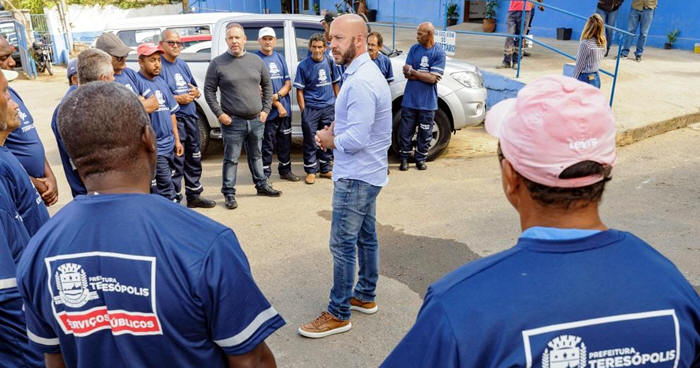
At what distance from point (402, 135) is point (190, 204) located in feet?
9.55

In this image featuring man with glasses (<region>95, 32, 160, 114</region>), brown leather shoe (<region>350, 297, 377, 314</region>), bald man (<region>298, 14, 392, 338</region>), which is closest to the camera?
bald man (<region>298, 14, 392, 338</region>)

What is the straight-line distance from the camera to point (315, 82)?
22.8ft

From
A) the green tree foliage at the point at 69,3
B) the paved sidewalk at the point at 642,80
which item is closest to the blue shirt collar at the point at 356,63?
the paved sidewalk at the point at 642,80

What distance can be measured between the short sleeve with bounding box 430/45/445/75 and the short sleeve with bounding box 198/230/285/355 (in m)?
5.84

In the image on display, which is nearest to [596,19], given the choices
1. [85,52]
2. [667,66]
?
[667,66]

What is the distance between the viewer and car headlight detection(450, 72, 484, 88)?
25.5ft

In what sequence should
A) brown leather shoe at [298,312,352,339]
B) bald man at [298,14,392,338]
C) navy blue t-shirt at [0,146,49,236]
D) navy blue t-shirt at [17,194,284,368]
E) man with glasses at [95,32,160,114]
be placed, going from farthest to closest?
man with glasses at [95,32,160,114] → brown leather shoe at [298,312,352,339] → bald man at [298,14,392,338] → navy blue t-shirt at [0,146,49,236] → navy blue t-shirt at [17,194,284,368]

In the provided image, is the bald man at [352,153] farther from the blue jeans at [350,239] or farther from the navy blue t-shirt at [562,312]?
the navy blue t-shirt at [562,312]

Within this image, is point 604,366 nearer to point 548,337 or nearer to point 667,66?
point 548,337

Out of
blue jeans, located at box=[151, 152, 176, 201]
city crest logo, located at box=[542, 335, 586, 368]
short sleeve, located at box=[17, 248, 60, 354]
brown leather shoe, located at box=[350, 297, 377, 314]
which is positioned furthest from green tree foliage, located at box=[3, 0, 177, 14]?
city crest logo, located at box=[542, 335, 586, 368]

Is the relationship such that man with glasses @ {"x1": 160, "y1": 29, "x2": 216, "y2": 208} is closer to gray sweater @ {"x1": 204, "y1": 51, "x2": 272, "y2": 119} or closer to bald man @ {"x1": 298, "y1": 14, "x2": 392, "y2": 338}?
gray sweater @ {"x1": 204, "y1": 51, "x2": 272, "y2": 119}

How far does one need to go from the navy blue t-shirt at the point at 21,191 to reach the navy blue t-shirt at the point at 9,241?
70 millimetres

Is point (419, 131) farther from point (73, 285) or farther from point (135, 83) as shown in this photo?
point (73, 285)

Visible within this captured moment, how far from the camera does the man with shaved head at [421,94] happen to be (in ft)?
23.4
